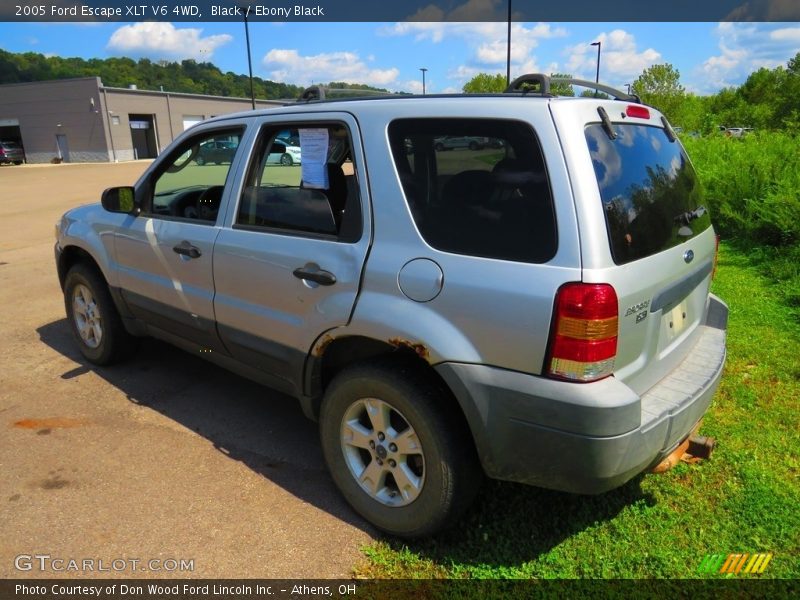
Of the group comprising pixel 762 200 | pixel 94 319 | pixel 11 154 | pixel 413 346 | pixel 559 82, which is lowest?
pixel 11 154

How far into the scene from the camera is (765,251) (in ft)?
25.0

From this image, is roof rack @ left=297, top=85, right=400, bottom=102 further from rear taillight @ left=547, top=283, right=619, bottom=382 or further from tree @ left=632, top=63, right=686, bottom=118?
tree @ left=632, top=63, right=686, bottom=118

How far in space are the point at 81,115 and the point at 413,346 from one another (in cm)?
5235

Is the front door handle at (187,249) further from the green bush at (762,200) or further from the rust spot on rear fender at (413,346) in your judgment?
the green bush at (762,200)

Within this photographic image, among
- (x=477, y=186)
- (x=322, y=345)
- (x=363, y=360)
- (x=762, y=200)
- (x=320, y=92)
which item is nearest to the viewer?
(x=477, y=186)

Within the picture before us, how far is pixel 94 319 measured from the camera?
181 inches

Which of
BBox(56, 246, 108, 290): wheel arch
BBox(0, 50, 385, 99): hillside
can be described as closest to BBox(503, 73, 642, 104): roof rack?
BBox(56, 246, 108, 290): wheel arch

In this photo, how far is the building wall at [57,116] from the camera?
149ft

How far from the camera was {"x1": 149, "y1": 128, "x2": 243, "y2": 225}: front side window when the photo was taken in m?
3.55

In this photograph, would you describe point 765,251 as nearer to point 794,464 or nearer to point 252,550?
point 794,464

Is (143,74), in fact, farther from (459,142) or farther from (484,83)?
(459,142)

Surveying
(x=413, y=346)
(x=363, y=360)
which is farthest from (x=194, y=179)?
(x=413, y=346)

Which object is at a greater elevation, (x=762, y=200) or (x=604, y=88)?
(x=604, y=88)

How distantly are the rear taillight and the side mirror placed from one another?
315 cm
